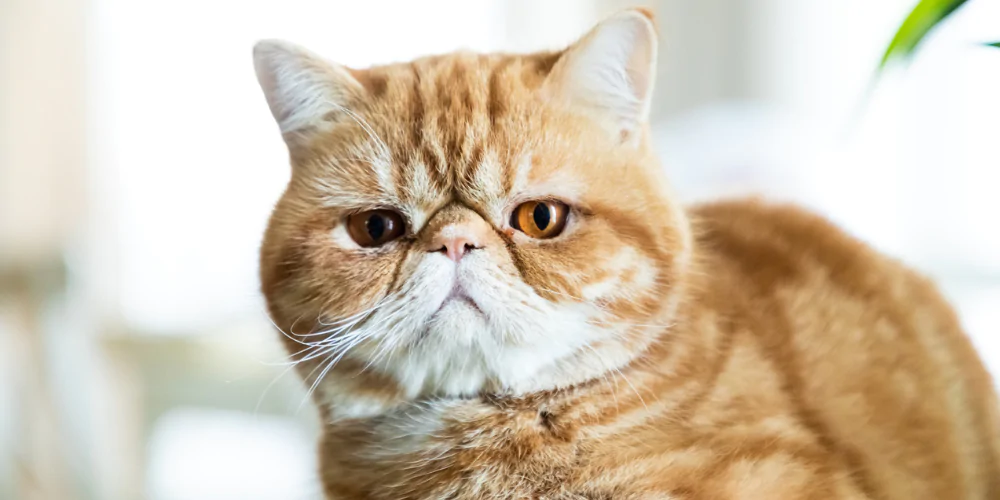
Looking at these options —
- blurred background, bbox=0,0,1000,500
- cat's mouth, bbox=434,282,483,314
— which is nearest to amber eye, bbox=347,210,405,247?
cat's mouth, bbox=434,282,483,314

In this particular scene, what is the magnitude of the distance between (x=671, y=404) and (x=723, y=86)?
180cm

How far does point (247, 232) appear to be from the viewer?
2479mm

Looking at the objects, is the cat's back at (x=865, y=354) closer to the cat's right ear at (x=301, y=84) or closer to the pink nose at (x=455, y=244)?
the pink nose at (x=455, y=244)

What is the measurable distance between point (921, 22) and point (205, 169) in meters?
2.17

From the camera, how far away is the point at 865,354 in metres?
1.11

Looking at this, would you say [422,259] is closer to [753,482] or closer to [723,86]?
[753,482]

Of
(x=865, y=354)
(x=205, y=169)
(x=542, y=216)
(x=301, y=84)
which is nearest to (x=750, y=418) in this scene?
(x=865, y=354)

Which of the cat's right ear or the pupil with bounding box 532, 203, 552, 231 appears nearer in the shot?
the pupil with bounding box 532, 203, 552, 231

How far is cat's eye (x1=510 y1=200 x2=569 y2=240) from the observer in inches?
39.2

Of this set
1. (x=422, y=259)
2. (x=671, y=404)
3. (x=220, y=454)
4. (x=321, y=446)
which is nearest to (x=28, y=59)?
(x=220, y=454)

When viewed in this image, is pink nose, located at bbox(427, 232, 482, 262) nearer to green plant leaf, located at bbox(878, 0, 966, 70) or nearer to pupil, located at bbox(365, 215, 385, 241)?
pupil, located at bbox(365, 215, 385, 241)

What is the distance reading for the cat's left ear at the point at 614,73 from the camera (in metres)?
1.02

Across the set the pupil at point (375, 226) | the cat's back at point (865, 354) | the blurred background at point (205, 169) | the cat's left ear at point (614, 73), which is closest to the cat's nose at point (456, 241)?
the pupil at point (375, 226)

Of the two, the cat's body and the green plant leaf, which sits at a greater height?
the green plant leaf
